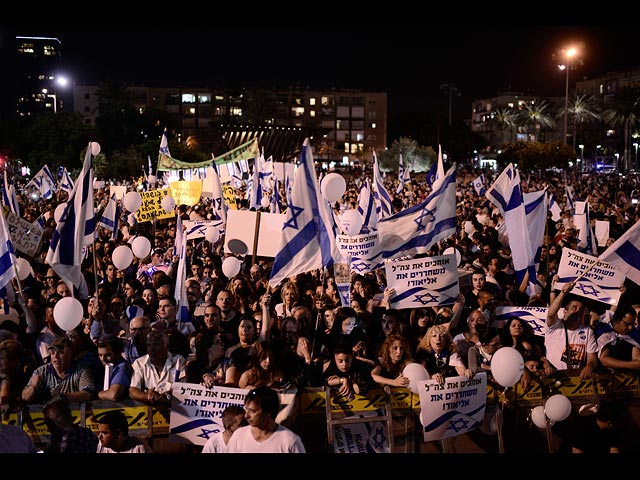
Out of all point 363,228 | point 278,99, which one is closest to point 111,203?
point 363,228

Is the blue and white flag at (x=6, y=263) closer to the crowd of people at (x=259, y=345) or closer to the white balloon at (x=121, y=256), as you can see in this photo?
the crowd of people at (x=259, y=345)

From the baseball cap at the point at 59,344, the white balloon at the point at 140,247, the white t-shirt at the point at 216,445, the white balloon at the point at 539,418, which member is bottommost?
the white t-shirt at the point at 216,445

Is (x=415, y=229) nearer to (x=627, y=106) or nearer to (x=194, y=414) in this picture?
(x=194, y=414)

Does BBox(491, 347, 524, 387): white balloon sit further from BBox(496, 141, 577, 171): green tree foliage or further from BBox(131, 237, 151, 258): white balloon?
BBox(496, 141, 577, 171): green tree foliage

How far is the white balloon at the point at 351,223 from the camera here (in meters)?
11.2

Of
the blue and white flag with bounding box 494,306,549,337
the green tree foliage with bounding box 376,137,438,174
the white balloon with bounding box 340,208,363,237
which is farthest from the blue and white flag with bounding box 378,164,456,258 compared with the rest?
the green tree foliage with bounding box 376,137,438,174

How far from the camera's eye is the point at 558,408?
19.2 feet

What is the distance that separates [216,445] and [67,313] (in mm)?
2304

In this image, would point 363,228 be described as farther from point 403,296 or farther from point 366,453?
point 366,453

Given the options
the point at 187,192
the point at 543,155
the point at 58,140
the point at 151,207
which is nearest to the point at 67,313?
the point at 151,207

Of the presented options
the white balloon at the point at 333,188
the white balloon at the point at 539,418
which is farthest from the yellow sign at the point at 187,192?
the white balloon at the point at 539,418

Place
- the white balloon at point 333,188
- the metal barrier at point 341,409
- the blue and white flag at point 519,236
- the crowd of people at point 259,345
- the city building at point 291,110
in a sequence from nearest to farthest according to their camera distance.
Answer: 1. the metal barrier at point 341,409
2. the crowd of people at point 259,345
3. the blue and white flag at point 519,236
4. the white balloon at point 333,188
5. the city building at point 291,110

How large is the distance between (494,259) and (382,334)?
3.50 meters

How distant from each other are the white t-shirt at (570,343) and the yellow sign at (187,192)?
12.1 meters
